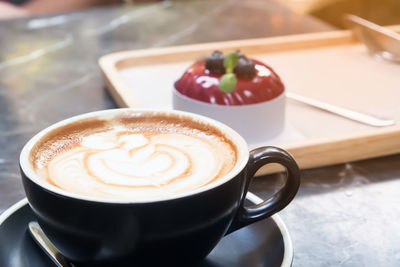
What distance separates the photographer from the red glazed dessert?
849 mm

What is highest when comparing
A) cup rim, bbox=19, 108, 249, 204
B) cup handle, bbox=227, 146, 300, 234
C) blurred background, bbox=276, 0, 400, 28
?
cup rim, bbox=19, 108, 249, 204

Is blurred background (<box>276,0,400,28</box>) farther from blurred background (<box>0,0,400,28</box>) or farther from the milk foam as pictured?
the milk foam

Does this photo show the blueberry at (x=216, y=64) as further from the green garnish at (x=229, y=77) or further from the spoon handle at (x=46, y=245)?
the spoon handle at (x=46, y=245)

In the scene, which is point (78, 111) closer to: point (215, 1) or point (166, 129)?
point (166, 129)

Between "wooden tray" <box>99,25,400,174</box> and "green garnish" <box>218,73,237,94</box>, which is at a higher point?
"green garnish" <box>218,73,237,94</box>

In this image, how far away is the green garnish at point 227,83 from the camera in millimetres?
835

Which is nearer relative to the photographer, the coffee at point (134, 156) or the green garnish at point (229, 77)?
the coffee at point (134, 156)

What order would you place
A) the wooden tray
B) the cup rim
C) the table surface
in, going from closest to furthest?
the cup rim → the table surface → the wooden tray

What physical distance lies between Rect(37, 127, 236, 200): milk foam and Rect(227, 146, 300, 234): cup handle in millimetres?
23

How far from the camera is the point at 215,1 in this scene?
181 centimetres

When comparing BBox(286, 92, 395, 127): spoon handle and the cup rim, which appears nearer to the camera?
the cup rim

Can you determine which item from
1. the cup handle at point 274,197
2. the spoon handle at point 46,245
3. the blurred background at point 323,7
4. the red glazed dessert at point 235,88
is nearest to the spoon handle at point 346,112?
the red glazed dessert at point 235,88

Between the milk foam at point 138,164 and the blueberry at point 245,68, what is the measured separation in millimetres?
308

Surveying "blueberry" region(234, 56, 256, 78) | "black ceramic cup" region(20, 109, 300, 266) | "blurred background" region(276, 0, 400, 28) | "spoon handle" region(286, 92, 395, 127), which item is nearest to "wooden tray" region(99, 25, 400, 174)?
"spoon handle" region(286, 92, 395, 127)
